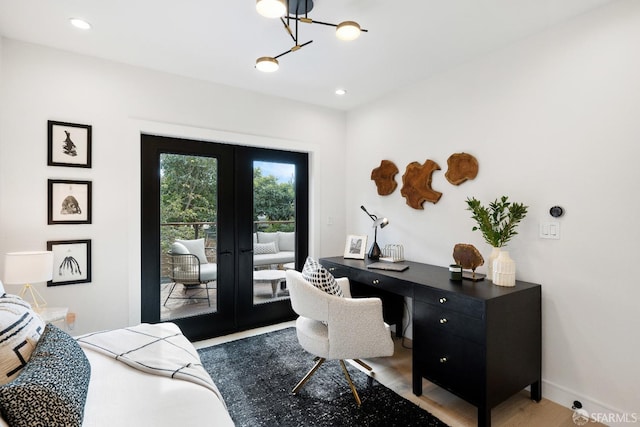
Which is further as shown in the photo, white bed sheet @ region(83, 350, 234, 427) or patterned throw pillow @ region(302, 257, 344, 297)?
patterned throw pillow @ region(302, 257, 344, 297)

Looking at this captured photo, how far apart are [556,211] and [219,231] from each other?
2.92m

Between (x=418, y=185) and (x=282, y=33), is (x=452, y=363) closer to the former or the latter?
(x=418, y=185)

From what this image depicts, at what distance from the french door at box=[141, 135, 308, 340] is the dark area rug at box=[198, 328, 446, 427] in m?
0.55

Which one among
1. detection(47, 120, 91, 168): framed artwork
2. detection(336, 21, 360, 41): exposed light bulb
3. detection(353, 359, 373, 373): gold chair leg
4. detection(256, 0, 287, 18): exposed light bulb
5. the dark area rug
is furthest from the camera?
detection(353, 359, 373, 373): gold chair leg

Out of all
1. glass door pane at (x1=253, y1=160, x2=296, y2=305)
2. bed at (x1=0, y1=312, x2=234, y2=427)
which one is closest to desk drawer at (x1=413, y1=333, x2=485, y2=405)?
bed at (x1=0, y1=312, x2=234, y2=427)

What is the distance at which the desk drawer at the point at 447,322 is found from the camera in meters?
1.98

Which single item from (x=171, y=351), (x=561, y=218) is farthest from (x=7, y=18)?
(x=561, y=218)

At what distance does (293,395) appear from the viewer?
2318mm

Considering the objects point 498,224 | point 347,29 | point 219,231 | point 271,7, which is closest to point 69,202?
point 219,231

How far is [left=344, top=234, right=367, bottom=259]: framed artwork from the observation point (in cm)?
349

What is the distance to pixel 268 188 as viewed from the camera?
12.2 feet

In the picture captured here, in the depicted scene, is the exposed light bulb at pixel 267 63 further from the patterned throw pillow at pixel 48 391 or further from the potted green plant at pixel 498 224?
the patterned throw pillow at pixel 48 391

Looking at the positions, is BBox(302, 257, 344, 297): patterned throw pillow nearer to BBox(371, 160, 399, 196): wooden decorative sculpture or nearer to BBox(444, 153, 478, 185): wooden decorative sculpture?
BBox(444, 153, 478, 185): wooden decorative sculpture

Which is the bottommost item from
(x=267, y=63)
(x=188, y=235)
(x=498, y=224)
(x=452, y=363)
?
(x=452, y=363)
